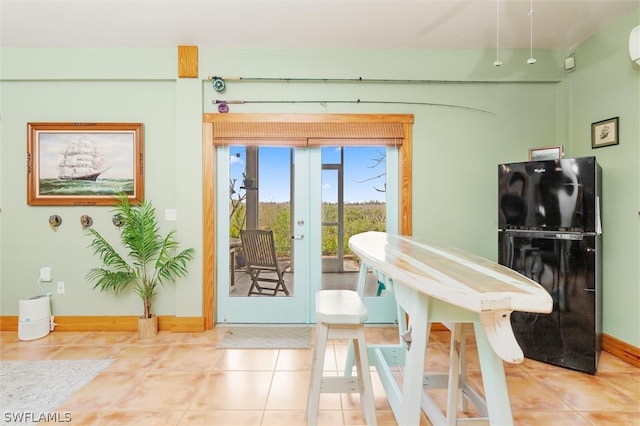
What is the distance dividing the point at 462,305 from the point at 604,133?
2814 mm

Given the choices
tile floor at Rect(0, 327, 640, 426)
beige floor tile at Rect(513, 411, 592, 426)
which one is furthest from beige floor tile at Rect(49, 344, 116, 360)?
beige floor tile at Rect(513, 411, 592, 426)

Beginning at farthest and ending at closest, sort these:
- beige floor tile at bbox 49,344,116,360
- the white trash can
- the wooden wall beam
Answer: the wooden wall beam, the white trash can, beige floor tile at bbox 49,344,116,360

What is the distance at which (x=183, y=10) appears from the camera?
8.42 feet

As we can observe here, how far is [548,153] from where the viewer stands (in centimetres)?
277

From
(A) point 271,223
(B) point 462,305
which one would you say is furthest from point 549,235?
(A) point 271,223

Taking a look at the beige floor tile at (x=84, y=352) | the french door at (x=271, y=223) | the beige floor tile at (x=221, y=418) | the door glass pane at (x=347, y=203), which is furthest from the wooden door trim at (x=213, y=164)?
the beige floor tile at (x=221, y=418)

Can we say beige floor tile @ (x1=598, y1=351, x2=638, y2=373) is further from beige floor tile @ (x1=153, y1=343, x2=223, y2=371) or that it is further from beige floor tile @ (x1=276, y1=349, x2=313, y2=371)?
beige floor tile @ (x1=153, y1=343, x2=223, y2=371)

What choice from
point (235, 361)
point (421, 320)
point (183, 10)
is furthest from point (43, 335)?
point (421, 320)

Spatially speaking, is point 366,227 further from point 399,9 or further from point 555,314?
point 399,9

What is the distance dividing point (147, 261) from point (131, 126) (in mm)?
1328

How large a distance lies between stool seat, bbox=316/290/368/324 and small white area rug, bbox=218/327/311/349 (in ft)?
4.22

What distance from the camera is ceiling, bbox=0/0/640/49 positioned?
250cm

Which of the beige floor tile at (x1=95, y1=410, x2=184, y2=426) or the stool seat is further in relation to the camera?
the beige floor tile at (x1=95, y1=410, x2=184, y2=426)

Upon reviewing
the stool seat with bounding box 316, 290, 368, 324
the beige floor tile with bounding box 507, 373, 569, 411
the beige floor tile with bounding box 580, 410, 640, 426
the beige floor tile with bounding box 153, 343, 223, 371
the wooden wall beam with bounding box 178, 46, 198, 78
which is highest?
the wooden wall beam with bounding box 178, 46, 198, 78
